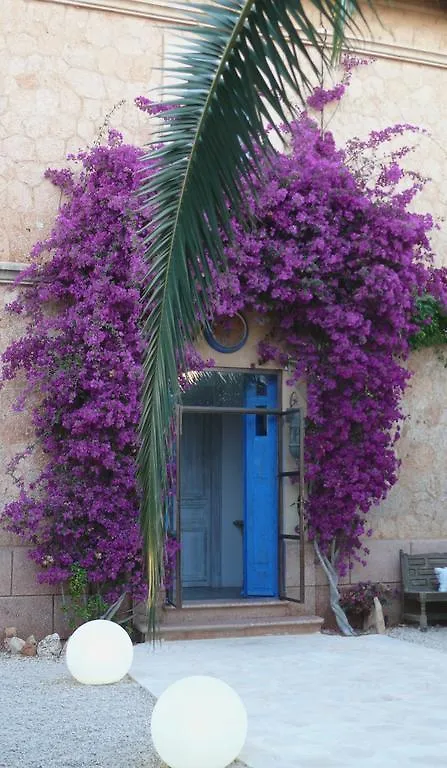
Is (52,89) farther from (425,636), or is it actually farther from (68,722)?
(425,636)

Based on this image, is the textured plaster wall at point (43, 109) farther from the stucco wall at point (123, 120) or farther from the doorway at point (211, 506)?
the doorway at point (211, 506)

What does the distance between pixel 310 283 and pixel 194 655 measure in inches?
145

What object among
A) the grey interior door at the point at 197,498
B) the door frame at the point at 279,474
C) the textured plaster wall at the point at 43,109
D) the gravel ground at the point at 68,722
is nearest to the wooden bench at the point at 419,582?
the door frame at the point at 279,474

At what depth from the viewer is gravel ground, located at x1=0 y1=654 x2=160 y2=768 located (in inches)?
184

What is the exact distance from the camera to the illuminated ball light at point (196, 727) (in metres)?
4.17

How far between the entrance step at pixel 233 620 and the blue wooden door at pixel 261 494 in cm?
33

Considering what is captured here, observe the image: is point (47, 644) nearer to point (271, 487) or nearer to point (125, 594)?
point (125, 594)

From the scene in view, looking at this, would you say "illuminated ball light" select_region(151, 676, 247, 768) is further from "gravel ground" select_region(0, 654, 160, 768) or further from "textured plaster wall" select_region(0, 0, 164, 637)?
"textured plaster wall" select_region(0, 0, 164, 637)

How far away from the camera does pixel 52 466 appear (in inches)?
337

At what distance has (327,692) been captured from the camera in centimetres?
643

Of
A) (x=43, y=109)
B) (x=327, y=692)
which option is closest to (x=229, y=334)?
(x=43, y=109)

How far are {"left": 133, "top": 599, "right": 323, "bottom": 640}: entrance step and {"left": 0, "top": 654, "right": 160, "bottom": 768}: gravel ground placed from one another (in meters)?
1.61

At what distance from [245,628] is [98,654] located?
8.48ft

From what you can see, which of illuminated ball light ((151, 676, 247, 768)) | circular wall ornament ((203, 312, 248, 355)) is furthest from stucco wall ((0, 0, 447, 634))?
illuminated ball light ((151, 676, 247, 768))
